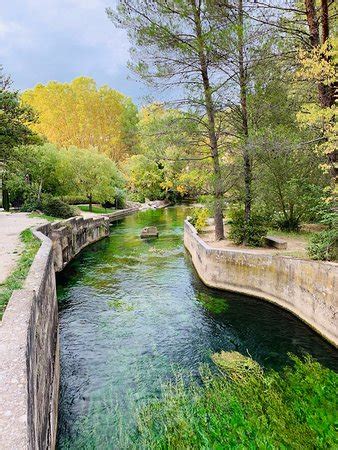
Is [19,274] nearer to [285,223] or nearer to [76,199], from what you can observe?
[285,223]

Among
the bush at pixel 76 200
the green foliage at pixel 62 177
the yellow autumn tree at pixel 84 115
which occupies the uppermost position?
the yellow autumn tree at pixel 84 115

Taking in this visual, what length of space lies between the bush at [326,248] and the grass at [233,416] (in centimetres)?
328

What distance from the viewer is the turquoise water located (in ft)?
22.2

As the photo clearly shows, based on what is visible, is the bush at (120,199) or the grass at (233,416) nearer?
the grass at (233,416)

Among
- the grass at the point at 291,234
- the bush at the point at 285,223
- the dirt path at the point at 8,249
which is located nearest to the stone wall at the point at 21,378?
the dirt path at the point at 8,249

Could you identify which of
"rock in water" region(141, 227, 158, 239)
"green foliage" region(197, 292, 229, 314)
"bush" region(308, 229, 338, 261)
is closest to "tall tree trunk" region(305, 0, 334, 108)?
"bush" region(308, 229, 338, 261)

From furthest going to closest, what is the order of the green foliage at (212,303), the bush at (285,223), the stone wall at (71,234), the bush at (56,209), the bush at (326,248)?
the bush at (56,209)
the bush at (285,223)
the stone wall at (71,234)
the green foliage at (212,303)
the bush at (326,248)

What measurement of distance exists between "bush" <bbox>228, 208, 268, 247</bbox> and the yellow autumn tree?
38.1 metres

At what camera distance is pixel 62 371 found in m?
7.51

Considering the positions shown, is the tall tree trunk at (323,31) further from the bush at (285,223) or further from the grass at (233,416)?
the bush at (285,223)

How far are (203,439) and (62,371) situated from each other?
3.84 m

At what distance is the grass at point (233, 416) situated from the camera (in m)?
4.90

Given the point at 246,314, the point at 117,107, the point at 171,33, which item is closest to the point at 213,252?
the point at 246,314

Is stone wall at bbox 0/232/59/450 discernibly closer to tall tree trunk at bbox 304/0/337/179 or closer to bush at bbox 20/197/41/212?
tall tree trunk at bbox 304/0/337/179
